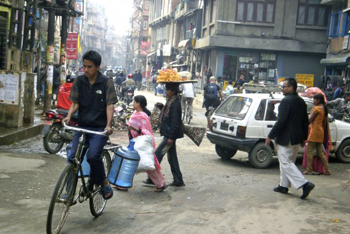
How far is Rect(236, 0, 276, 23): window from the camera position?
3291cm

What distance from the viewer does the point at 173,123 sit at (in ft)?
27.3

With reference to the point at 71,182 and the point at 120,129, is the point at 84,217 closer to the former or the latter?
the point at 71,182

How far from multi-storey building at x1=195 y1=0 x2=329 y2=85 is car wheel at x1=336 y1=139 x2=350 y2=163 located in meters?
21.1

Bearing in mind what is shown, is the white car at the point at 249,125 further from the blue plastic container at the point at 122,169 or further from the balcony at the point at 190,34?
the balcony at the point at 190,34

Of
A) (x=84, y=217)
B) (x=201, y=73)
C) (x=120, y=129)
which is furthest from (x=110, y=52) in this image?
(x=84, y=217)

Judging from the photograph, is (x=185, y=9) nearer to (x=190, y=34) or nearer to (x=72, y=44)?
(x=190, y=34)

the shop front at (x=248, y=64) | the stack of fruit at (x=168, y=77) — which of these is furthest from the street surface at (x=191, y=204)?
the shop front at (x=248, y=64)

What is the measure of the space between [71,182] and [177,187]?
344cm

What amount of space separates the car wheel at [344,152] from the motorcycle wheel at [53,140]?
251 inches

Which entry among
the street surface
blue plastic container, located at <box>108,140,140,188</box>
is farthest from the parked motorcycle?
blue plastic container, located at <box>108,140,140,188</box>

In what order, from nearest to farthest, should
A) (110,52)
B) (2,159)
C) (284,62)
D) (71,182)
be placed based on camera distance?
(71,182) < (2,159) < (284,62) < (110,52)

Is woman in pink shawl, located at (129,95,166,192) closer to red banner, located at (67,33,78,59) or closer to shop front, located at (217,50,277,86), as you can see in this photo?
red banner, located at (67,33,78,59)

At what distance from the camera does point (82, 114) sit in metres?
5.95

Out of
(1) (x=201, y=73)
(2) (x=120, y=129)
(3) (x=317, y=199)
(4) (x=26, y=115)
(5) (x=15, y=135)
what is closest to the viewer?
(3) (x=317, y=199)
